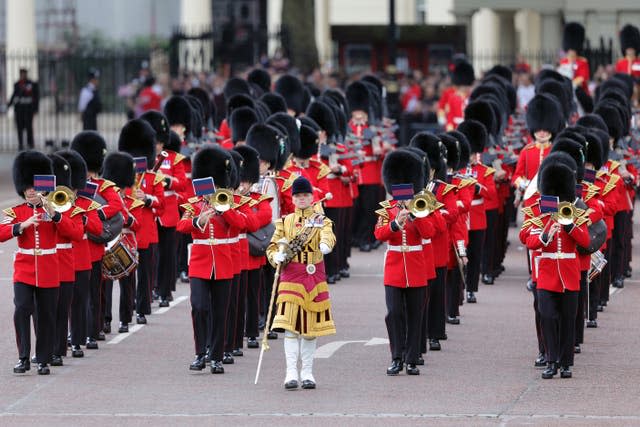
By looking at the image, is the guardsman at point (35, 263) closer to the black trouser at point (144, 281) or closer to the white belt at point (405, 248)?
the white belt at point (405, 248)

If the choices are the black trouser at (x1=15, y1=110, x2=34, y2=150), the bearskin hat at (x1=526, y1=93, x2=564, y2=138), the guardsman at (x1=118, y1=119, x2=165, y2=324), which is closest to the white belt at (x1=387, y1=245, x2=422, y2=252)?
the guardsman at (x1=118, y1=119, x2=165, y2=324)

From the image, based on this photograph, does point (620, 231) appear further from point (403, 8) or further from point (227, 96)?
point (403, 8)

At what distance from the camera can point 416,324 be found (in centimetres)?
1314

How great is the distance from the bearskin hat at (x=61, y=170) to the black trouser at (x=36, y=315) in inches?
32.9

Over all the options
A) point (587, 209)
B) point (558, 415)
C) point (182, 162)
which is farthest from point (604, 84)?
point (558, 415)

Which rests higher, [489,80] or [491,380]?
[489,80]

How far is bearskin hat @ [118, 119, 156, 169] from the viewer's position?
15.9m

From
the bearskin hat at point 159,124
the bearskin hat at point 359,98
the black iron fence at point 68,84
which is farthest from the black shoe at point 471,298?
the black iron fence at point 68,84

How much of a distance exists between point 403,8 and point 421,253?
4610 centimetres

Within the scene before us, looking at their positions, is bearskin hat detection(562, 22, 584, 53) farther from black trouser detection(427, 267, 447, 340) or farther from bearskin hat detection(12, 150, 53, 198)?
bearskin hat detection(12, 150, 53, 198)

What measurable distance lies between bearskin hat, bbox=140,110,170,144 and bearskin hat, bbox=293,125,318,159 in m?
1.23

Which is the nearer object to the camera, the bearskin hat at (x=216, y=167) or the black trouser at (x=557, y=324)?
the black trouser at (x=557, y=324)

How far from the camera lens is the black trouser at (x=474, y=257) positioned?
17.0 metres

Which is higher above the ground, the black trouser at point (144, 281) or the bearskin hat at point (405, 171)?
the bearskin hat at point (405, 171)
